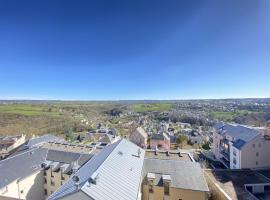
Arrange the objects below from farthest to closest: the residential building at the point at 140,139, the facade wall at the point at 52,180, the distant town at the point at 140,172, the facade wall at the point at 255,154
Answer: the residential building at the point at 140,139 → the facade wall at the point at 255,154 → the facade wall at the point at 52,180 → the distant town at the point at 140,172

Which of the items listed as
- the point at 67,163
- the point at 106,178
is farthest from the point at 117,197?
the point at 67,163

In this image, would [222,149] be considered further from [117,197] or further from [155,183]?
[117,197]

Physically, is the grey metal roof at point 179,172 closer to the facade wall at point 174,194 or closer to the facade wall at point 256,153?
the facade wall at point 174,194

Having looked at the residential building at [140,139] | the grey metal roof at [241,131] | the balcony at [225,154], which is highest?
the grey metal roof at [241,131]

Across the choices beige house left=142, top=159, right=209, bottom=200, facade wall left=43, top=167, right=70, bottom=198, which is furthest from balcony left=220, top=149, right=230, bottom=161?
facade wall left=43, top=167, right=70, bottom=198

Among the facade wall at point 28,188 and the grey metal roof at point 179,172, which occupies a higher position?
the grey metal roof at point 179,172

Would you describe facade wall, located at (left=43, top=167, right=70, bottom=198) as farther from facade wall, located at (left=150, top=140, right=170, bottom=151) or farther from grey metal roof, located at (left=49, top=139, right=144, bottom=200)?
facade wall, located at (left=150, top=140, right=170, bottom=151)

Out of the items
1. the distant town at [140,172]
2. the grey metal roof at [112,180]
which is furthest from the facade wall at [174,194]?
the grey metal roof at [112,180]
